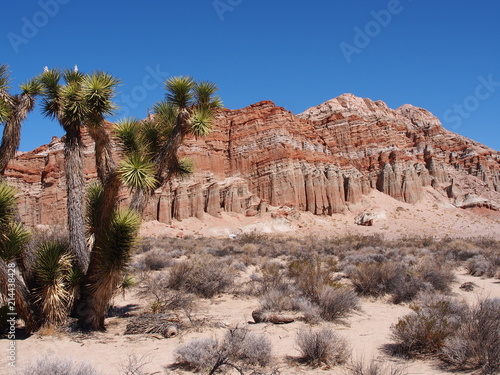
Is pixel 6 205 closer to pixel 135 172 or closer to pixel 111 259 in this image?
pixel 111 259

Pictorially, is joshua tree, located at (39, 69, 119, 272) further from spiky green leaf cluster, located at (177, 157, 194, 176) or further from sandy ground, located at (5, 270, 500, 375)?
spiky green leaf cluster, located at (177, 157, 194, 176)

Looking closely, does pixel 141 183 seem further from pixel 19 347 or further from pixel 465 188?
pixel 465 188

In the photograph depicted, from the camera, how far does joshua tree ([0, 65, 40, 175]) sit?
720 centimetres

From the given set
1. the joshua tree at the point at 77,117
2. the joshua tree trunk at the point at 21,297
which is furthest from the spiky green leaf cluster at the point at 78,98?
the joshua tree trunk at the point at 21,297

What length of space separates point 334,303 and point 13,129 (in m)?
7.49

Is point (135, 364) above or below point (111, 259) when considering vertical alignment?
below

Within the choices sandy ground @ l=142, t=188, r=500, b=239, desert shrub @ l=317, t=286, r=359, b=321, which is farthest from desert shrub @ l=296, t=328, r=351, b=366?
sandy ground @ l=142, t=188, r=500, b=239

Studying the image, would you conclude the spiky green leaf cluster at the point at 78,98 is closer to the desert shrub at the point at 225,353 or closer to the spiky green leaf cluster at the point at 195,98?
the spiky green leaf cluster at the point at 195,98

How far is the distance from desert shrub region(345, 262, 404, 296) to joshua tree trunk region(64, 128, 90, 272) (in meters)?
6.99

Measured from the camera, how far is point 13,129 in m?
7.28

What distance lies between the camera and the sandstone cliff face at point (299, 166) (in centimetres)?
4962

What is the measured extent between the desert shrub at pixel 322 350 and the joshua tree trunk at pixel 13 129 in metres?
6.53

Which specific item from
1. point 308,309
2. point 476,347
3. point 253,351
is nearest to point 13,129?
point 253,351

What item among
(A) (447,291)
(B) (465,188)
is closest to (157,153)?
(A) (447,291)
